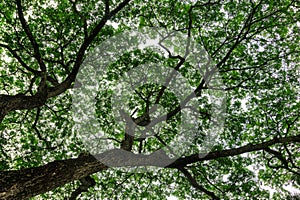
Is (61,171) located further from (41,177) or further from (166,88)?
(166,88)

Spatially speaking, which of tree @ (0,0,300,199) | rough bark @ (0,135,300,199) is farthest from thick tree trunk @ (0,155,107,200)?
tree @ (0,0,300,199)

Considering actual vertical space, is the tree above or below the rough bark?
above

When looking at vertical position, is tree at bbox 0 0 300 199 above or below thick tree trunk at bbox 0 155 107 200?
above

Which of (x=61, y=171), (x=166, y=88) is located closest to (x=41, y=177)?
(x=61, y=171)

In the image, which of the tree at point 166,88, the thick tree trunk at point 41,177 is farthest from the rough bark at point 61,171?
the tree at point 166,88

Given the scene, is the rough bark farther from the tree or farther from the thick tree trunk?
the tree

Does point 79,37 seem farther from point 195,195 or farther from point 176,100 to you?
point 195,195

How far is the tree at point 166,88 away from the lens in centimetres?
905

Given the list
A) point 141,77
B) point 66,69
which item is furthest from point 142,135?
point 66,69

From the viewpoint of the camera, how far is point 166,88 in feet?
34.1

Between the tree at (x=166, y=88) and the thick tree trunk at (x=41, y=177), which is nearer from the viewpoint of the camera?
the thick tree trunk at (x=41, y=177)

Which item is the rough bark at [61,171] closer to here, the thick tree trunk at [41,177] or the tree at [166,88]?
the thick tree trunk at [41,177]

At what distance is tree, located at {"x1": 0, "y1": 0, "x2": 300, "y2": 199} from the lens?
9055mm

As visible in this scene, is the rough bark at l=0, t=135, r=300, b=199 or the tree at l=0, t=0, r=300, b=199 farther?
the tree at l=0, t=0, r=300, b=199
